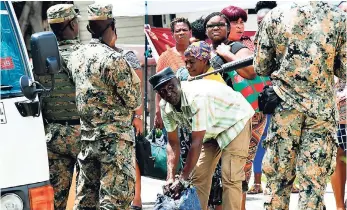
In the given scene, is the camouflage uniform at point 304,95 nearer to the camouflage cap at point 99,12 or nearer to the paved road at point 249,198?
the camouflage cap at point 99,12

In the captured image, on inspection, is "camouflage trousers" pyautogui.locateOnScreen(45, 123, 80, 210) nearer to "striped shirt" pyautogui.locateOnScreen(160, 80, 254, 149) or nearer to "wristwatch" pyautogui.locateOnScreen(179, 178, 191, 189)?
"striped shirt" pyautogui.locateOnScreen(160, 80, 254, 149)

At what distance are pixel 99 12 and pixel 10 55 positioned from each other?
1297 mm

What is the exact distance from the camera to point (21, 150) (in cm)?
507

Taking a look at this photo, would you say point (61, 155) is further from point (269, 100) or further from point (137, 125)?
point (269, 100)

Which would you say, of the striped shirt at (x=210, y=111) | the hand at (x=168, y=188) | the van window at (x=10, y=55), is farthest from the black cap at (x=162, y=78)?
the van window at (x=10, y=55)

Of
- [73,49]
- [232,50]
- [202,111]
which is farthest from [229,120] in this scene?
[73,49]

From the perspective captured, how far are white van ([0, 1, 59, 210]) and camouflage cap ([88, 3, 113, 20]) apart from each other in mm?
1360

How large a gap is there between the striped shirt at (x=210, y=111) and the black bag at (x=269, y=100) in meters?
0.58

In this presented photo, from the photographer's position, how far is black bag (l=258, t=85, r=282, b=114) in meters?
5.96

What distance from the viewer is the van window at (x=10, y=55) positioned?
542 centimetres

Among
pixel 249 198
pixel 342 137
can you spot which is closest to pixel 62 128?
pixel 342 137

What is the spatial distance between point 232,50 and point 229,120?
915 mm

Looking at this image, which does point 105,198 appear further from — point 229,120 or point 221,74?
point 221,74

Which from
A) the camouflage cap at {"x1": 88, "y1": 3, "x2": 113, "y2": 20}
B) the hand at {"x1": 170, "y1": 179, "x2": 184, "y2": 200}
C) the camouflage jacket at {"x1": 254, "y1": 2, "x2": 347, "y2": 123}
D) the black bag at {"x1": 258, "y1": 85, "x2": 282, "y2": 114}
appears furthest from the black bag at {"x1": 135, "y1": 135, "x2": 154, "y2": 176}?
the camouflage jacket at {"x1": 254, "y1": 2, "x2": 347, "y2": 123}
